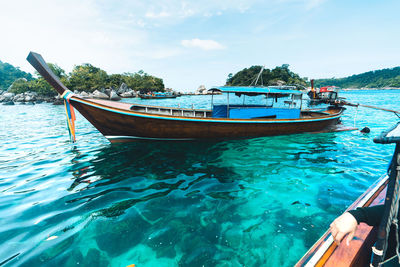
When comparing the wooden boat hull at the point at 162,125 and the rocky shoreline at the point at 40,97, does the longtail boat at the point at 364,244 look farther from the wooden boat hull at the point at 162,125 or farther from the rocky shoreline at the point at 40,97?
the rocky shoreline at the point at 40,97

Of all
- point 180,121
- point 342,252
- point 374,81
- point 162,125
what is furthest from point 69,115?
point 374,81

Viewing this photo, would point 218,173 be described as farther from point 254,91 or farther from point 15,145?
point 15,145

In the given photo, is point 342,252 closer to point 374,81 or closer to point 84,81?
point 84,81

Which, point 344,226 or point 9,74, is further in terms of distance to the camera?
point 9,74

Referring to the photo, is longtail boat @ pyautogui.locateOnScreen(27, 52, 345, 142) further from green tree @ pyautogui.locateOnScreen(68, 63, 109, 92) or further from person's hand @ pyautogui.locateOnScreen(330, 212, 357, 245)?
green tree @ pyautogui.locateOnScreen(68, 63, 109, 92)

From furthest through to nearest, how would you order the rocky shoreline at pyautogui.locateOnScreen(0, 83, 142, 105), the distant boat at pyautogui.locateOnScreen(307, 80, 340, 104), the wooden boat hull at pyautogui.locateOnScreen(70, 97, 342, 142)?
the rocky shoreline at pyautogui.locateOnScreen(0, 83, 142, 105) < the distant boat at pyautogui.locateOnScreen(307, 80, 340, 104) < the wooden boat hull at pyautogui.locateOnScreen(70, 97, 342, 142)

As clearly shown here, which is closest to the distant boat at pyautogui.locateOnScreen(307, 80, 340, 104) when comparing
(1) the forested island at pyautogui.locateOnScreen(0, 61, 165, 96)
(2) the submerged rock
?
(2) the submerged rock

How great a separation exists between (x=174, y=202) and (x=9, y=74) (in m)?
162

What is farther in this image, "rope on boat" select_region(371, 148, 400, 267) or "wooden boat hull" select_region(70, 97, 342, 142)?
"wooden boat hull" select_region(70, 97, 342, 142)

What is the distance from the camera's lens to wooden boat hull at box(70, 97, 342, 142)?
704cm

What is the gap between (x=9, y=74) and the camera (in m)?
104

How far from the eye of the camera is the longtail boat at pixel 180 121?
22.4 feet

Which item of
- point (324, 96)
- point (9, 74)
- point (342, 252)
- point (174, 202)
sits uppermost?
point (9, 74)

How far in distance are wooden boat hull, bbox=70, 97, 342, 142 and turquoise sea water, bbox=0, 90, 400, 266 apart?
78 cm
